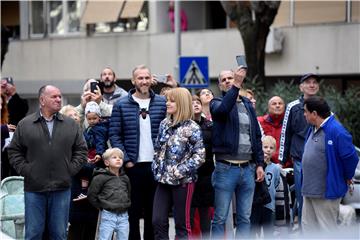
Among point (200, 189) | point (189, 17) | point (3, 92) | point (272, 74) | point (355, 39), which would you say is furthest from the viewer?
point (189, 17)

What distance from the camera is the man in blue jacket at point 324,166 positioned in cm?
980

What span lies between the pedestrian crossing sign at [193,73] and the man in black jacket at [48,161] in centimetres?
852

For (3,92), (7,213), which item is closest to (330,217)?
(7,213)

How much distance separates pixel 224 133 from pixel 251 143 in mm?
353

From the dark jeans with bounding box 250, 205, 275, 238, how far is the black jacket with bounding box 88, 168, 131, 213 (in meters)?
1.96

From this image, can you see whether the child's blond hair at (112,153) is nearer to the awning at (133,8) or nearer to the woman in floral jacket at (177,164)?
the woman in floral jacket at (177,164)

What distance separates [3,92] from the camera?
14.3 meters

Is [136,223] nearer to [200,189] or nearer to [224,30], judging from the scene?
[200,189]

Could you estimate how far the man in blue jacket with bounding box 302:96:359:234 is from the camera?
32.1 feet

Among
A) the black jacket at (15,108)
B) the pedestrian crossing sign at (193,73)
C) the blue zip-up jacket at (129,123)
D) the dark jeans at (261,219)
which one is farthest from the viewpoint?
the pedestrian crossing sign at (193,73)

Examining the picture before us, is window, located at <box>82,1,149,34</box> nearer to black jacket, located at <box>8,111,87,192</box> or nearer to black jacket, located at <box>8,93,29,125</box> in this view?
black jacket, located at <box>8,93,29,125</box>

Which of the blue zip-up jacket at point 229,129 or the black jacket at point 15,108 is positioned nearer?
the blue zip-up jacket at point 229,129

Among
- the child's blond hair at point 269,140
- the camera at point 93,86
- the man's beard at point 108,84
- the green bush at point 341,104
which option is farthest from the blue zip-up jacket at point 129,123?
the green bush at point 341,104

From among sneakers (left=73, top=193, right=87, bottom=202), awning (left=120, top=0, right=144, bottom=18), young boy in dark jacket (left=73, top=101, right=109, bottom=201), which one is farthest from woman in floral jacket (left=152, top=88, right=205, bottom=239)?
awning (left=120, top=0, right=144, bottom=18)
